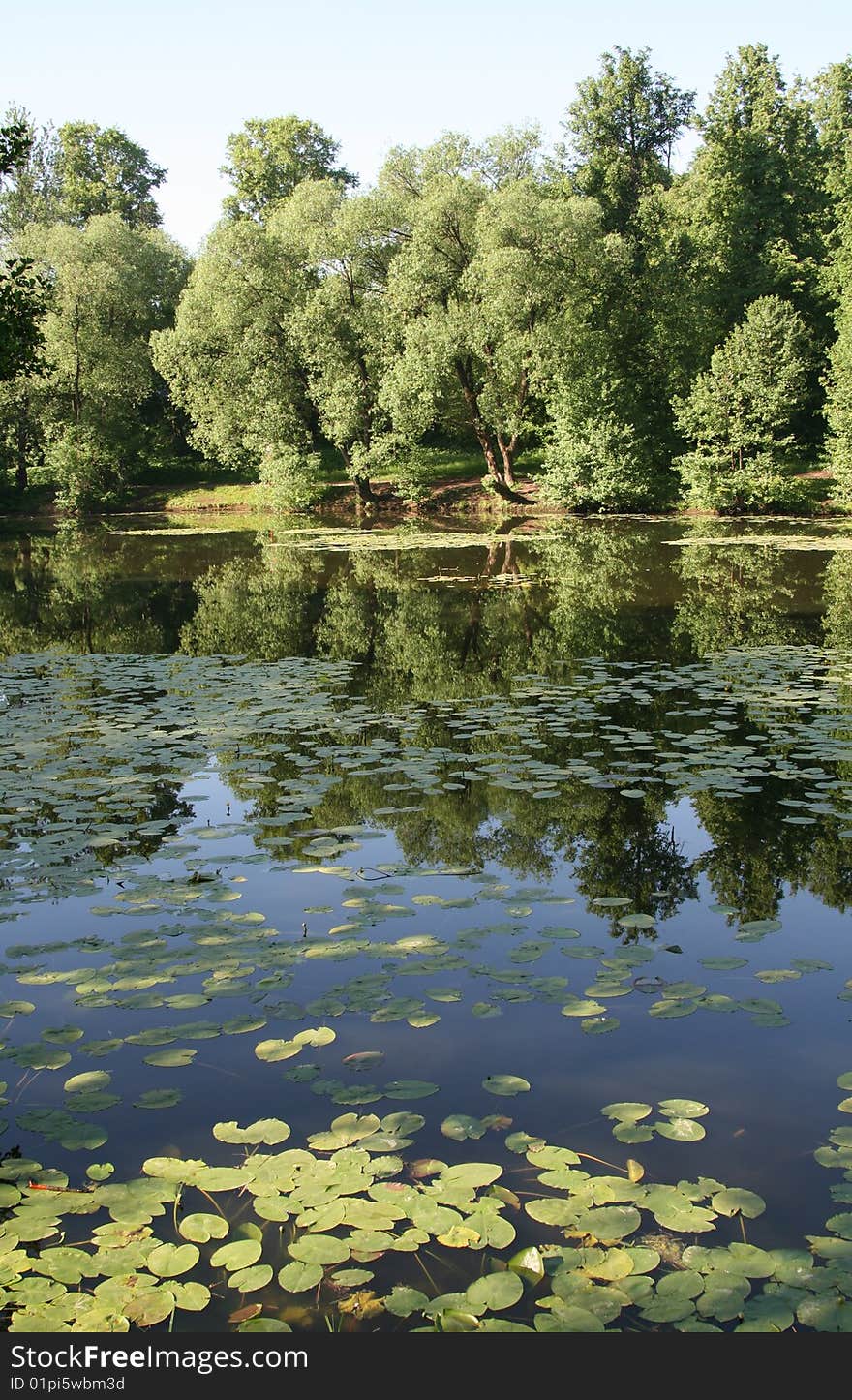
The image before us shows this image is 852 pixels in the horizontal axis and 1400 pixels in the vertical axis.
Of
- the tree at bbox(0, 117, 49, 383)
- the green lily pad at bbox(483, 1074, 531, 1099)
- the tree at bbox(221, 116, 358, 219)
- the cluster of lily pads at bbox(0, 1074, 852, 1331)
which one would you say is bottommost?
the cluster of lily pads at bbox(0, 1074, 852, 1331)

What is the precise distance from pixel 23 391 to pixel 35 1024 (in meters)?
40.9

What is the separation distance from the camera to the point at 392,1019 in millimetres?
4227

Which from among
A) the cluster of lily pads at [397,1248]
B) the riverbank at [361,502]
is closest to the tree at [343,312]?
the riverbank at [361,502]

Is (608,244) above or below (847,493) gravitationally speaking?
above

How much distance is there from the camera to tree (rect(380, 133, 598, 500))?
32281 mm

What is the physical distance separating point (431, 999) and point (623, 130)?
1861 inches

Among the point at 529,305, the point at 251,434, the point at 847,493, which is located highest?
the point at 529,305

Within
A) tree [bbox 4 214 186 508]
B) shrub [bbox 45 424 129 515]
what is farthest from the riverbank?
tree [bbox 4 214 186 508]

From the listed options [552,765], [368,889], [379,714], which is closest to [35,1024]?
[368,889]

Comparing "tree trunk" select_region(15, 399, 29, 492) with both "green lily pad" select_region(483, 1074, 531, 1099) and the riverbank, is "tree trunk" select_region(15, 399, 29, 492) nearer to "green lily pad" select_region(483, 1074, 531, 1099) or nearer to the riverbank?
the riverbank

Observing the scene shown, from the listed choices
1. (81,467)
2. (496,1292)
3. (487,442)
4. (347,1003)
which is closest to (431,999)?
(347,1003)

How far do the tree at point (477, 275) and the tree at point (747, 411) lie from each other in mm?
5682

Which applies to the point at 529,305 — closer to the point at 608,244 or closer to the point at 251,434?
the point at 608,244

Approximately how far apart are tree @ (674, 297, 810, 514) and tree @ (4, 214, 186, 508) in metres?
23.1
